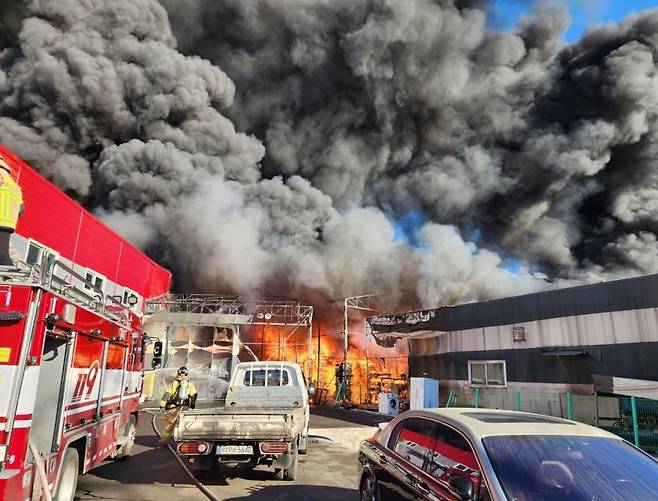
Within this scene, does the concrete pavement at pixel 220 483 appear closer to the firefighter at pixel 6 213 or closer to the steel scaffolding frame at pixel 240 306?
the firefighter at pixel 6 213

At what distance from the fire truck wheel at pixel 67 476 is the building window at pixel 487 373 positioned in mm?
13446

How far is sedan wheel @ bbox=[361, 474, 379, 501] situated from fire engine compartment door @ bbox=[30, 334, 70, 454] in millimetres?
2897

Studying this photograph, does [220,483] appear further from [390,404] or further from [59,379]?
[390,404]

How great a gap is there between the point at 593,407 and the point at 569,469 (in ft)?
37.1

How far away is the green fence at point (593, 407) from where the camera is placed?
34.2 ft

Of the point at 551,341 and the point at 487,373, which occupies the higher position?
the point at 551,341

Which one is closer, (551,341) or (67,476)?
(67,476)

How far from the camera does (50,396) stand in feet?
14.1

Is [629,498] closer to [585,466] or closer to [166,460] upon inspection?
[585,466]

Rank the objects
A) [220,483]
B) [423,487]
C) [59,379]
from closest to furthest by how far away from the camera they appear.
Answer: [423,487]
[59,379]
[220,483]

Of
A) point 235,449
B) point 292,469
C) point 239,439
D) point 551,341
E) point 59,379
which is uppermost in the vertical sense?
point 551,341

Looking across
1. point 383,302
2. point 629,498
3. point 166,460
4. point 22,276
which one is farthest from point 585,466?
point 383,302

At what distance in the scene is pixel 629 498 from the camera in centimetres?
263

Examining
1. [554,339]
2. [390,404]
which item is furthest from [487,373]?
[390,404]
